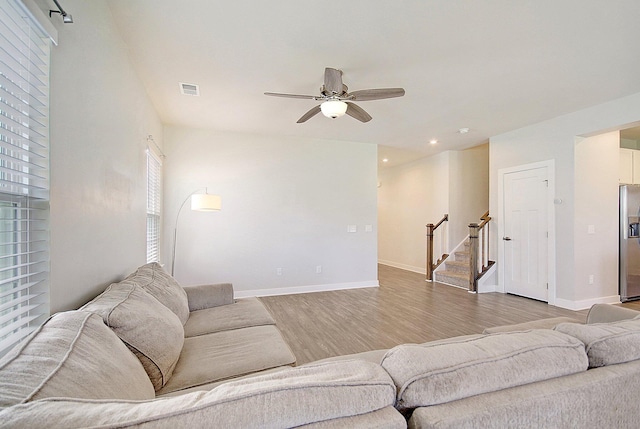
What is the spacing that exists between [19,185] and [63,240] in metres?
0.40

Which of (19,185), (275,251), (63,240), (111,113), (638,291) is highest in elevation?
(111,113)

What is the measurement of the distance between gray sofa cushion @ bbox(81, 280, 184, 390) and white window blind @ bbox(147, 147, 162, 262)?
207 cm

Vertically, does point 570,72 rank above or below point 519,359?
above

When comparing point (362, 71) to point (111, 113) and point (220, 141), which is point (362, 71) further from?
point (220, 141)

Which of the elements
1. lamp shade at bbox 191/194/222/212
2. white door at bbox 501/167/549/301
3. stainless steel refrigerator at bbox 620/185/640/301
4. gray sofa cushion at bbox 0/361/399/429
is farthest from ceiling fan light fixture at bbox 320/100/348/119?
stainless steel refrigerator at bbox 620/185/640/301

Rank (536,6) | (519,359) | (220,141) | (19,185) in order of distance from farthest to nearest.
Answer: (220,141), (536,6), (19,185), (519,359)

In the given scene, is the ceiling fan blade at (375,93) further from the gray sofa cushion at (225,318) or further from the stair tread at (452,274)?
the stair tread at (452,274)

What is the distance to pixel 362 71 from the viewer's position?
2.64m

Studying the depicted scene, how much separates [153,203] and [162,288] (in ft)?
6.53

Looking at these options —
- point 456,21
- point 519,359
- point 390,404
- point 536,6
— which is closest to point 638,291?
point 536,6

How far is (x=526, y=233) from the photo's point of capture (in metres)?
4.38

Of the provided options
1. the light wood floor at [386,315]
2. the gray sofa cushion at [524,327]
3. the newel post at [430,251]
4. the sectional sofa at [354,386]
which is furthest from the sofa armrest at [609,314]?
the newel post at [430,251]

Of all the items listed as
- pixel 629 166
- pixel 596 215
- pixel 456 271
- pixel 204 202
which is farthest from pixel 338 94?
pixel 629 166

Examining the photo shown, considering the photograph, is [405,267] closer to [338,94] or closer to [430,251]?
[430,251]
